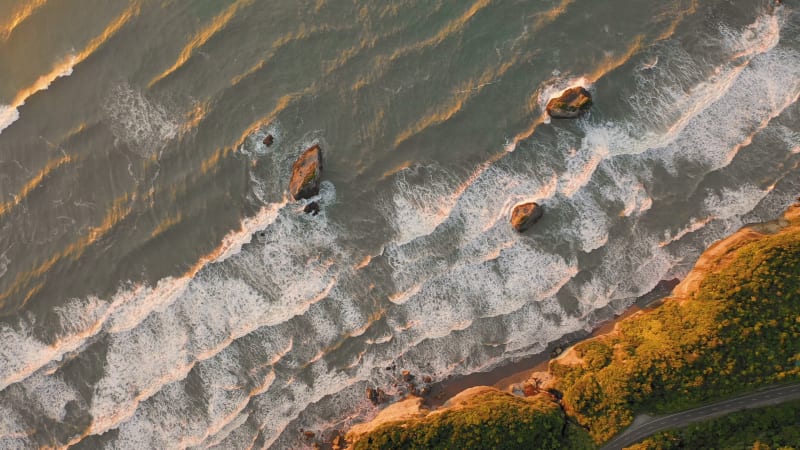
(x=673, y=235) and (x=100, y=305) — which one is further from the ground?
(x=100, y=305)

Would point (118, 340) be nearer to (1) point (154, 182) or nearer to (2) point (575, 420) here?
(1) point (154, 182)

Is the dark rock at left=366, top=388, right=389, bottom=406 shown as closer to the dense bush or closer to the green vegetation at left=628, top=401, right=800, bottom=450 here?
the dense bush

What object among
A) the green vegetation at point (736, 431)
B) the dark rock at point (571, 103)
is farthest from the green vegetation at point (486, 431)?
the dark rock at point (571, 103)

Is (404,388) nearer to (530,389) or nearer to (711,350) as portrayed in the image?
(530,389)

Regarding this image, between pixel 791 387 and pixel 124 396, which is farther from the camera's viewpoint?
pixel 124 396

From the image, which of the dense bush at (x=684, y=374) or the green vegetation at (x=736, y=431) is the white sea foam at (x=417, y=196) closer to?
the dense bush at (x=684, y=374)

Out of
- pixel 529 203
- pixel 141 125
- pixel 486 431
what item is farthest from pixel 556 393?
pixel 141 125

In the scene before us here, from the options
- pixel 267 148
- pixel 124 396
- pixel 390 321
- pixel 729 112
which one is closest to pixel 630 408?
pixel 390 321
